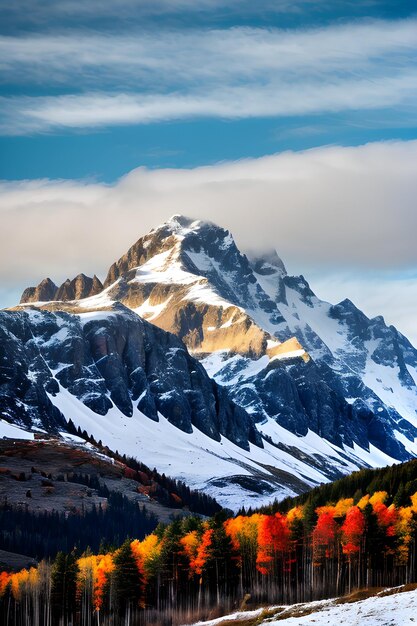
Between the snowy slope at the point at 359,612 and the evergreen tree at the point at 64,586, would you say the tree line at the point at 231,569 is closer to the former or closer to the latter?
the evergreen tree at the point at 64,586

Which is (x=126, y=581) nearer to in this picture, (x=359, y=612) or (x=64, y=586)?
(x=64, y=586)

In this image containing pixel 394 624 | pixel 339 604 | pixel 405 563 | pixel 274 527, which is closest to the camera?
pixel 394 624

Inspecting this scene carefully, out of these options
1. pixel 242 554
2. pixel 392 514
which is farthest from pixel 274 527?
pixel 392 514

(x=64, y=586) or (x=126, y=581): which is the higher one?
(x=126, y=581)

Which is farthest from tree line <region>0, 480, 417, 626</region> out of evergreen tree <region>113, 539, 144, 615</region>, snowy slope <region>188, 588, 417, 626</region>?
snowy slope <region>188, 588, 417, 626</region>

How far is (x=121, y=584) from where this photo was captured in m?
183

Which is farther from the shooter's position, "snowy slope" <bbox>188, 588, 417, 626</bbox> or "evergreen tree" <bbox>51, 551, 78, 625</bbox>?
"evergreen tree" <bbox>51, 551, 78, 625</bbox>

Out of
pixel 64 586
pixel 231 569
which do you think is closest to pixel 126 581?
pixel 64 586

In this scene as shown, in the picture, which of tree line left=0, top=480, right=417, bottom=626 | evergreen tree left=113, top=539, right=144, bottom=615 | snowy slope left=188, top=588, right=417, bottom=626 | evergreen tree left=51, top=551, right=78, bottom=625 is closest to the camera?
snowy slope left=188, top=588, right=417, bottom=626

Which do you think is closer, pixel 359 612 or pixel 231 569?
pixel 359 612

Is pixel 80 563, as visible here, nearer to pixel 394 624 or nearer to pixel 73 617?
pixel 73 617

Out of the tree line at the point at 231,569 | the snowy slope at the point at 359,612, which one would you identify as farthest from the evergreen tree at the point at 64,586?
the snowy slope at the point at 359,612

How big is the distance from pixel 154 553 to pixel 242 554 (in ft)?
47.3

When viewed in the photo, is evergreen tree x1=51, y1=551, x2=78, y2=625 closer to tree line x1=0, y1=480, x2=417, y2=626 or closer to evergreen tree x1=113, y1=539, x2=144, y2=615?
tree line x1=0, y1=480, x2=417, y2=626
